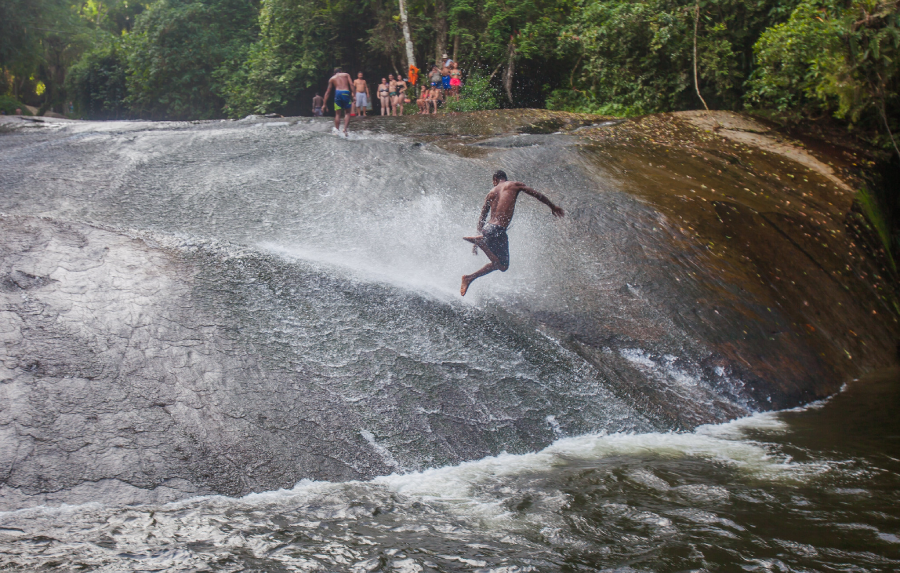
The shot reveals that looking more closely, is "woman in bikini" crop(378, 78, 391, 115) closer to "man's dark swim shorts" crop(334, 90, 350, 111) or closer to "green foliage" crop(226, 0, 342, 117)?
"green foliage" crop(226, 0, 342, 117)

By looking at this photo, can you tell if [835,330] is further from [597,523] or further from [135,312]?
[135,312]

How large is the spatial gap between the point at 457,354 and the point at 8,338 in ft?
14.3

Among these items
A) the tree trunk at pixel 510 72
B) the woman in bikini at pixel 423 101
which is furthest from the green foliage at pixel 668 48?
the woman in bikini at pixel 423 101

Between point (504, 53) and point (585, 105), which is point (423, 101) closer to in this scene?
point (504, 53)

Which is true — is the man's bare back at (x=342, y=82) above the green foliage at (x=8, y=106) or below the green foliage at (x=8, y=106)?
below

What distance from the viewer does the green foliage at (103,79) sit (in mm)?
39969

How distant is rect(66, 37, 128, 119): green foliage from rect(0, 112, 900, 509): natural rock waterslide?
98.0ft

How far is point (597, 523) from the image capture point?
471 centimetres

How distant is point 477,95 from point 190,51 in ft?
56.2

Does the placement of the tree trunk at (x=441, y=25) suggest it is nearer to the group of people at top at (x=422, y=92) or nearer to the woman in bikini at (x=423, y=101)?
the group of people at top at (x=422, y=92)

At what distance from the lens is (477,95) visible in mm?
23875

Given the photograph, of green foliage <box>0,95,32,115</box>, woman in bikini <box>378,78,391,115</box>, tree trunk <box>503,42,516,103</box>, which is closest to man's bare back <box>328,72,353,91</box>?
woman in bikini <box>378,78,391,115</box>

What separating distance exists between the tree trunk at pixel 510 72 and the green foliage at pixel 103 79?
1032 inches

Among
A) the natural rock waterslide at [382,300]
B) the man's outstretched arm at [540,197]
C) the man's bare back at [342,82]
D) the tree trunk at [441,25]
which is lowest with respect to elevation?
the natural rock waterslide at [382,300]
